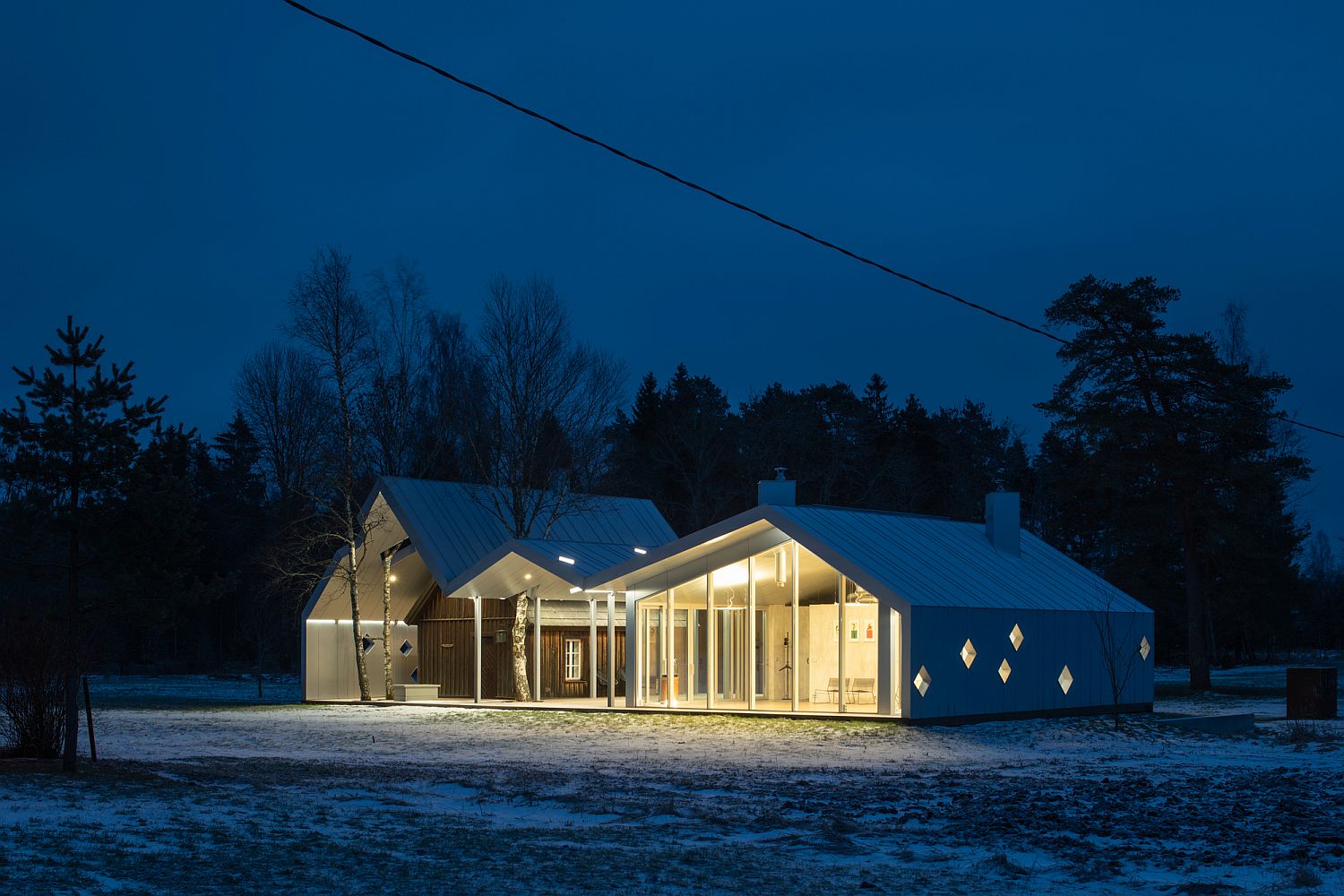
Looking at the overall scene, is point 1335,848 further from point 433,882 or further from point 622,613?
point 622,613

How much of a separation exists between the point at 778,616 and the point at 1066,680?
526cm

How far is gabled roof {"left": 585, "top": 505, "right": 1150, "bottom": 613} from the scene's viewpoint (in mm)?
23016

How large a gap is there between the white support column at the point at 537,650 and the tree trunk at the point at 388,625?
3.25 metres

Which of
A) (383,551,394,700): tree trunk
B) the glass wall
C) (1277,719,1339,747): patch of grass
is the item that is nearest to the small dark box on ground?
(1277,719,1339,747): patch of grass

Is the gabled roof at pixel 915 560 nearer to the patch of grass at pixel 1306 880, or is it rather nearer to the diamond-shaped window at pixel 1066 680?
the diamond-shaped window at pixel 1066 680

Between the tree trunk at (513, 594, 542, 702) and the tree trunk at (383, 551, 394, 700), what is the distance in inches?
117

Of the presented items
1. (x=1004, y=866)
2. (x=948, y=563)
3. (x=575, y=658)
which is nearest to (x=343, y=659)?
(x=575, y=658)

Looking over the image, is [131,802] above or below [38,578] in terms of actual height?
below

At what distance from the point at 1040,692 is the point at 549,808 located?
14967mm

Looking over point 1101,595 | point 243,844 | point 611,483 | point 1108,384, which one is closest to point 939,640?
point 1101,595

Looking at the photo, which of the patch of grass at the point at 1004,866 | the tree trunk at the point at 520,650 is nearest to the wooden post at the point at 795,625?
the tree trunk at the point at 520,650

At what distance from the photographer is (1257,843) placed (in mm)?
9492

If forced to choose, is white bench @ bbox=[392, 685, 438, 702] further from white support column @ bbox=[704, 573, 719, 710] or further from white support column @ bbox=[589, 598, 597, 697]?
white support column @ bbox=[704, 573, 719, 710]

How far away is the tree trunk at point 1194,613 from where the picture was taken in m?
36.6
